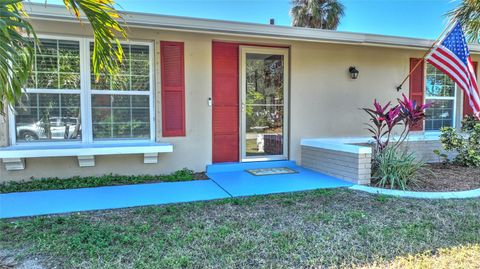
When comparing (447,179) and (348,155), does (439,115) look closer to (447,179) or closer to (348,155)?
(447,179)

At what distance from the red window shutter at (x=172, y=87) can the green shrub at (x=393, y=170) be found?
3217 mm

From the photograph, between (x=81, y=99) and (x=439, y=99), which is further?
(x=439, y=99)

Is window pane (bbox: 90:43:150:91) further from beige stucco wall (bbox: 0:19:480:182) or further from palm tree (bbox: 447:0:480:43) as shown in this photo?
palm tree (bbox: 447:0:480:43)

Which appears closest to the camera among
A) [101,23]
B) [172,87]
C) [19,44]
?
[19,44]

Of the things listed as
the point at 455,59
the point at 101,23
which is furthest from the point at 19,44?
the point at 455,59

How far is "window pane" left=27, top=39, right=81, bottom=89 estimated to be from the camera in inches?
183

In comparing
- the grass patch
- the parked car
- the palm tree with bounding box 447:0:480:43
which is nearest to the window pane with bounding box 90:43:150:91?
the parked car

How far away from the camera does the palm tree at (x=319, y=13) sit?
15711 millimetres

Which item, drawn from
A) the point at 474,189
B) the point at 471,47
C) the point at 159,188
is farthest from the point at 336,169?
the point at 471,47

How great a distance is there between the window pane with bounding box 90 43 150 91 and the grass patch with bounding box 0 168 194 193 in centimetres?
142

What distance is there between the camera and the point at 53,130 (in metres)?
4.82

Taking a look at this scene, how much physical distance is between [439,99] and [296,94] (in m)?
3.75

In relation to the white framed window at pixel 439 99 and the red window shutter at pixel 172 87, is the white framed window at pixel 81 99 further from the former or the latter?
the white framed window at pixel 439 99

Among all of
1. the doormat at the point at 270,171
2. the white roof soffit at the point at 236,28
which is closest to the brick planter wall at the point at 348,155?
the doormat at the point at 270,171
